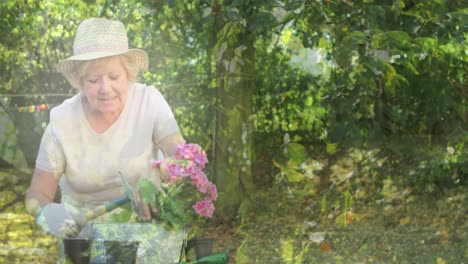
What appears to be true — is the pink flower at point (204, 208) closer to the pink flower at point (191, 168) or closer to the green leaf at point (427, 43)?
the pink flower at point (191, 168)

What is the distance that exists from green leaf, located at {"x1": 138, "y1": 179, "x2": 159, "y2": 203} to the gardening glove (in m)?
0.25

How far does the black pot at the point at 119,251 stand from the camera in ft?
6.20

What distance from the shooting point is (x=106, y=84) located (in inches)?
97.3

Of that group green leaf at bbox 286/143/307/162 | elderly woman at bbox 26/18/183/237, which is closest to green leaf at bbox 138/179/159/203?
elderly woman at bbox 26/18/183/237

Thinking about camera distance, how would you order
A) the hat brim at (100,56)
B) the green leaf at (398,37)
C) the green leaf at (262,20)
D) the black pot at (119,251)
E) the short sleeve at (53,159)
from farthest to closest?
the green leaf at (262,20)
the green leaf at (398,37)
the short sleeve at (53,159)
the hat brim at (100,56)
the black pot at (119,251)

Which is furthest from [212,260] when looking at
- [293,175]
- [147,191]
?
[293,175]

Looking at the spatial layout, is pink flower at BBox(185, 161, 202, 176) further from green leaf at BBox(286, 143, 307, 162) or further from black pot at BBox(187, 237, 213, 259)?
green leaf at BBox(286, 143, 307, 162)

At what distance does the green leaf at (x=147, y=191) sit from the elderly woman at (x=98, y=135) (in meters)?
0.45

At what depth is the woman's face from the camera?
97.1 inches

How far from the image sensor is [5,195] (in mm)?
3699

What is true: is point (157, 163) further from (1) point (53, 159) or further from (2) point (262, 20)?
(2) point (262, 20)

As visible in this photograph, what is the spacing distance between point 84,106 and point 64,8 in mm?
1036

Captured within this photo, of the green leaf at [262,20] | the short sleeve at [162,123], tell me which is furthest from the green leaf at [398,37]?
the short sleeve at [162,123]

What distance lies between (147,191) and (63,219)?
14.9 inches
